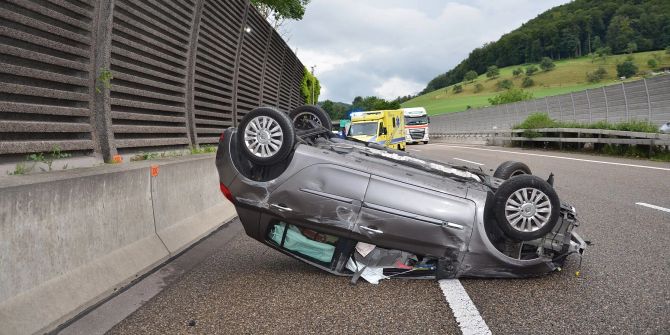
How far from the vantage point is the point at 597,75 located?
3809 inches

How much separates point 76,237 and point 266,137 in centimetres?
166

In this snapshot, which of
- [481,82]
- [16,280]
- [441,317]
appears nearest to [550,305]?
[441,317]

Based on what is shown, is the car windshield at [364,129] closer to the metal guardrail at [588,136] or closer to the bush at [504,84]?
the metal guardrail at [588,136]

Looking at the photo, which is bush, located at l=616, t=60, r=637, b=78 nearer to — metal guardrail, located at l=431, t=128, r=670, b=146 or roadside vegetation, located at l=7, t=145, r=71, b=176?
metal guardrail, located at l=431, t=128, r=670, b=146

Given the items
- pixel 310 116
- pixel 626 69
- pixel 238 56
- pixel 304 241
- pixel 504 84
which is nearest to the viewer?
pixel 304 241

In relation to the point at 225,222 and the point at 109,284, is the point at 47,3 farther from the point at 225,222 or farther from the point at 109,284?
the point at 225,222

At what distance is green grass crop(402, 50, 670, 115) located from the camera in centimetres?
9388

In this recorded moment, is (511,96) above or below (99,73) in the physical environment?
above

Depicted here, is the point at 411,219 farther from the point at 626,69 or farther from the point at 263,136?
the point at 626,69

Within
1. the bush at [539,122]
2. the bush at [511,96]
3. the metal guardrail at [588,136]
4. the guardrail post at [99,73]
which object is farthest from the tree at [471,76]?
the guardrail post at [99,73]

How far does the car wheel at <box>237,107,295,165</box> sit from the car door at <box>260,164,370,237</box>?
0.25 m

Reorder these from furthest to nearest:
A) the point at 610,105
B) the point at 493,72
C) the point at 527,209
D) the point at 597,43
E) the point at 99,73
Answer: the point at 493,72 → the point at 597,43 → the point at 610,105 → the point at 99,73 → the point at 527,209

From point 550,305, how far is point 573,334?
22.2 inches

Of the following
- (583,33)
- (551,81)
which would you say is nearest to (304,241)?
(551,81)
